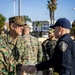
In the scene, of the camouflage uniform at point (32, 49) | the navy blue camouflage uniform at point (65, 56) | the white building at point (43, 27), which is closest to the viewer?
the navy blue camouflage uniform at point (65, 56)

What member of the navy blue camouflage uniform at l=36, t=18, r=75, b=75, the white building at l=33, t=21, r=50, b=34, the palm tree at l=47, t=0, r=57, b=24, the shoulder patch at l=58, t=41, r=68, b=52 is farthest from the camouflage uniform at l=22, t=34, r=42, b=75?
the white building at l=33, t=21, r=50, b=34

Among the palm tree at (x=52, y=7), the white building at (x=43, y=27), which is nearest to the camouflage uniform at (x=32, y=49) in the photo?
the palm tree at (x=52, y=7)

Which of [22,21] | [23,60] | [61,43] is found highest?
[22,21]

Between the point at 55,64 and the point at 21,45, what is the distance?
7.24ft

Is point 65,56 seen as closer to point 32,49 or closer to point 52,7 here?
point 32,49

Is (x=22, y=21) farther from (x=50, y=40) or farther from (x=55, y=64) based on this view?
(x=50, y=40)

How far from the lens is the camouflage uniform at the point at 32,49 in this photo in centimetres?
744

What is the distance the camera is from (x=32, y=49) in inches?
310

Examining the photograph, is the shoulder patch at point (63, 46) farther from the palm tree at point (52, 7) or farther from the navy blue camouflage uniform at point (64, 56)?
the palm tree at point (52, 7)

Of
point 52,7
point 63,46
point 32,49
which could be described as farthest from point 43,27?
point 63,46

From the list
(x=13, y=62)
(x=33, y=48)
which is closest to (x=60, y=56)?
(x=13, y=62)

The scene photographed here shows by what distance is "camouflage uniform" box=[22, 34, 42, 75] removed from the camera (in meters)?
7.44

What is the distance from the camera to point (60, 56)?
478cm

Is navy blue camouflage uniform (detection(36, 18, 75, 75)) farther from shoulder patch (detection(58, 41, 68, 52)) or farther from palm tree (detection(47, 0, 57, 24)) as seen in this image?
palm tree (detection(47, 0, 57, 24))
